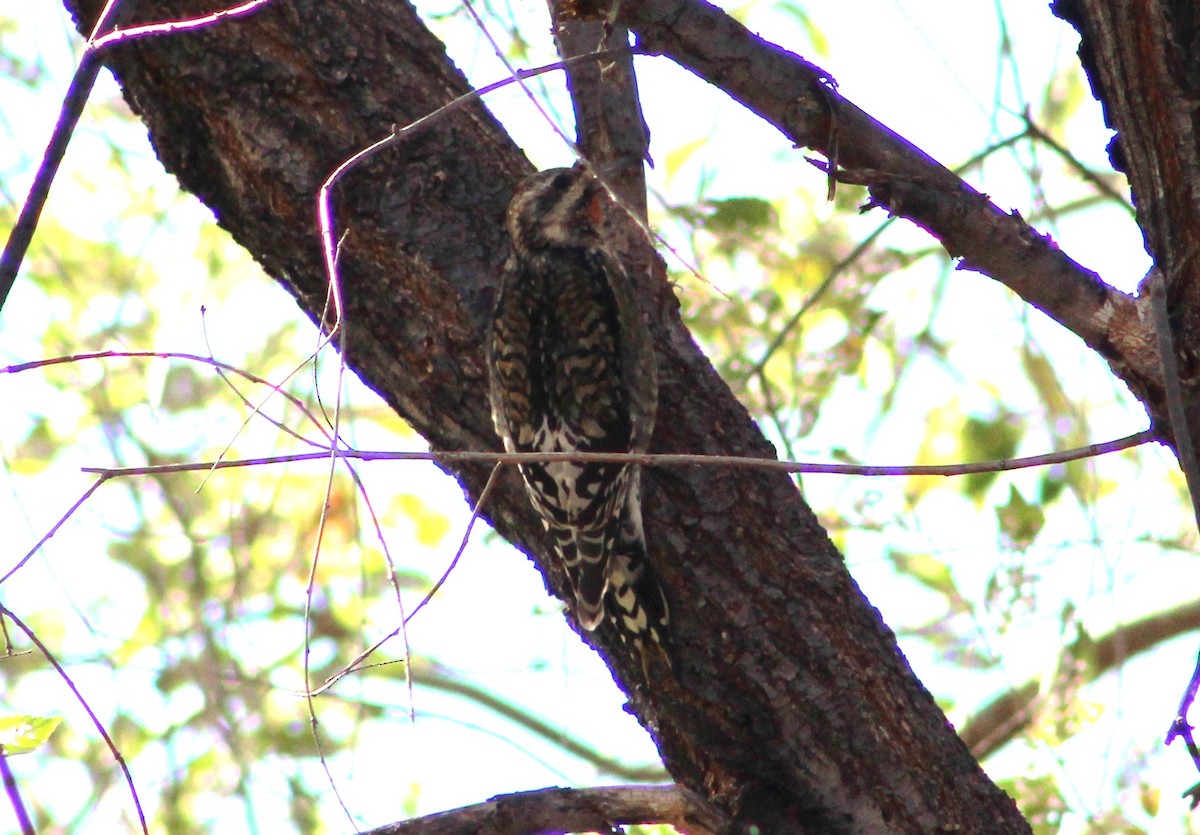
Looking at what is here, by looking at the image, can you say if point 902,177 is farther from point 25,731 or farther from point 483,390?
point 25,731

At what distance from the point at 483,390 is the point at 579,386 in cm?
85

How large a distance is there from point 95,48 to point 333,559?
17.5ft

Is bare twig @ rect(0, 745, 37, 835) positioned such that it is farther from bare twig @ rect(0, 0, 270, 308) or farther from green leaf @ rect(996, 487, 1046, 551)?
green leaf @ rect(996, 487, 1046, 551)

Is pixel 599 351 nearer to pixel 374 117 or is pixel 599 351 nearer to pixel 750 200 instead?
pixel 750 200

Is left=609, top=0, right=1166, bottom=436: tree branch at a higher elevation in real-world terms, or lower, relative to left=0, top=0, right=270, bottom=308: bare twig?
lower

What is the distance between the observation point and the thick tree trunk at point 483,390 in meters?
2.66

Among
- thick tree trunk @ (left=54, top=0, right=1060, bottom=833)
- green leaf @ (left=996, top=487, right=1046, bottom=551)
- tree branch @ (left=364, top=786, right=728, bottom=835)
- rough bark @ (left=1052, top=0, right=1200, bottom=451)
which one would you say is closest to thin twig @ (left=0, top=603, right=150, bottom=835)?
tree branch @ (left=364, top=786, right=728, bottom=835)

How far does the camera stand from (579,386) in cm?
372

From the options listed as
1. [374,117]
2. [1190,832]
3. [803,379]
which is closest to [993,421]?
[803,379]

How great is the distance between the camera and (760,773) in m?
2.70

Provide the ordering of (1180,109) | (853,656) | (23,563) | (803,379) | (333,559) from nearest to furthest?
1. (1180,109)
2. (23,563)
3. (853,656)
4. (803,379)
5. (333,559)

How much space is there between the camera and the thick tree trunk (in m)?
2.66

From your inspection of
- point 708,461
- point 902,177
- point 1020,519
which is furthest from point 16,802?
point 1020,519

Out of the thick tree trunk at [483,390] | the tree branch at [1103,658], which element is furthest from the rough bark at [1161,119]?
the tree branch at [1103,658]
